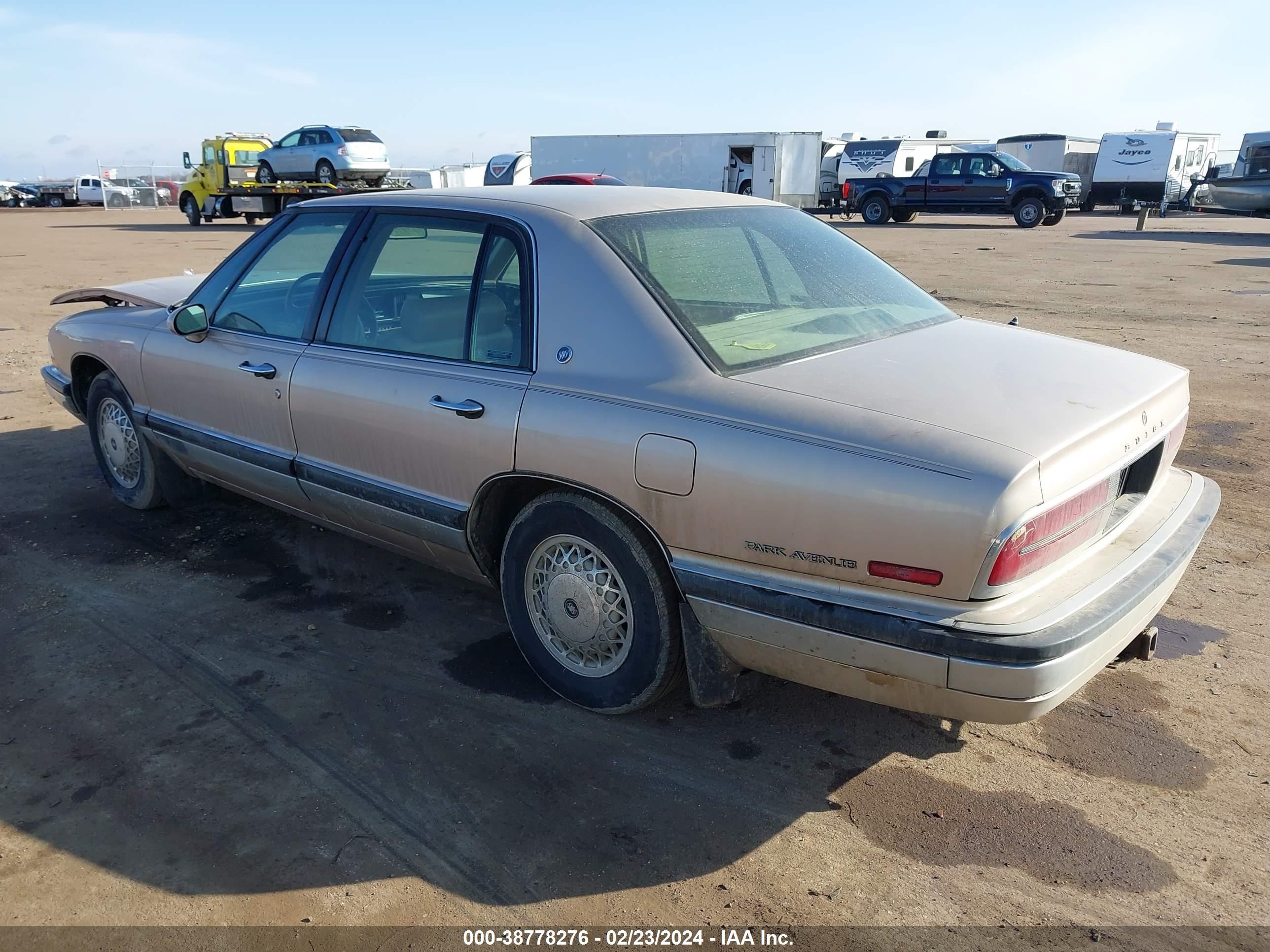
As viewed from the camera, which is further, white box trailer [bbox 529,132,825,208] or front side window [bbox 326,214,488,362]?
white box trailer [bbox 529,132,825,208]

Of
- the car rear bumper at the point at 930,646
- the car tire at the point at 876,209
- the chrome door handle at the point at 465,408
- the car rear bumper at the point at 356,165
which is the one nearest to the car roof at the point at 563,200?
the chrome door handle at the point at 465,408

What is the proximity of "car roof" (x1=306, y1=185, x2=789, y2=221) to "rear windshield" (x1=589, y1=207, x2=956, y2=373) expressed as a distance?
6 centimetres

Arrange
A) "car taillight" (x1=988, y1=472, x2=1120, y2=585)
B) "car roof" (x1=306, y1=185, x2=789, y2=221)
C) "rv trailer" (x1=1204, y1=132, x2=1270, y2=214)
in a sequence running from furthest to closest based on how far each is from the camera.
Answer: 1. "rv trailer" (x1=1204, y1=132, x2=1270, y2=214)
2. "car roof" (x1=306, y1=185, x2=789, y2=221)
3. "car taillight" (x1=988, y1=472, x2=1120, y2=585)

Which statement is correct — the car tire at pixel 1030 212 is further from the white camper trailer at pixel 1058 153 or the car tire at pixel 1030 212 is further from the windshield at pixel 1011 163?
the white camper trailer at pixel 1058 153

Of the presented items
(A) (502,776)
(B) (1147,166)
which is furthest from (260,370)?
(B) (1147,166)

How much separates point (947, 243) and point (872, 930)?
21.5 metres

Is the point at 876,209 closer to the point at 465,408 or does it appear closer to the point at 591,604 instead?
the point at 465,408

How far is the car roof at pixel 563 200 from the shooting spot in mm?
3316

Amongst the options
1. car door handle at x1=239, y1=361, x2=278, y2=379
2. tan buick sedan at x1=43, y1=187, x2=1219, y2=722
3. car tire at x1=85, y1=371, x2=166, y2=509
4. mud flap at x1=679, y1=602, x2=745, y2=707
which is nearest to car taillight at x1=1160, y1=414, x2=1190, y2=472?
tan buick sedan at x1=43, y1=187, x2=1219, y2=722

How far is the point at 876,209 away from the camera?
98.2 feet

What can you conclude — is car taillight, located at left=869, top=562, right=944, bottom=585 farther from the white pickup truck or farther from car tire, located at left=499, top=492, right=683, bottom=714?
the white pickup truck

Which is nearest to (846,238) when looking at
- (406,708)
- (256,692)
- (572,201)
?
(572,201)

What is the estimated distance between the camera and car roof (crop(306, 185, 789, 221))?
332 centimetres

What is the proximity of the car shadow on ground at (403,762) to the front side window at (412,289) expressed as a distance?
1.20 m
